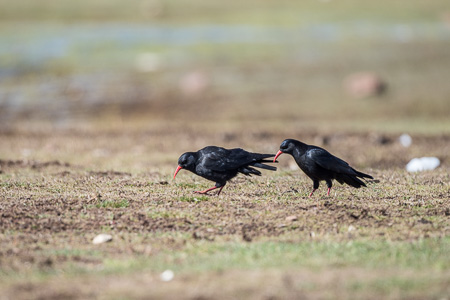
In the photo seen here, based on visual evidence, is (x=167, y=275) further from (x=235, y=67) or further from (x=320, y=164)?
(x=235, y=67)

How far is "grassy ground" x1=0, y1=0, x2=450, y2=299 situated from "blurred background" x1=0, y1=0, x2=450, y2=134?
165mm

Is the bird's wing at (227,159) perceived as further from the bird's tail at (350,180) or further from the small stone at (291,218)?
the small stone at (291,218)

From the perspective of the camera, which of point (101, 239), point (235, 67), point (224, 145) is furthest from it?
point (235, 67)

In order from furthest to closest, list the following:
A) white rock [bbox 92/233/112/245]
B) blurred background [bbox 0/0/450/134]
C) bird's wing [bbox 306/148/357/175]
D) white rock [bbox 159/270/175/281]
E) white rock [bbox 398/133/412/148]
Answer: blurred background [bbox 0/0/450/134] < white rock [bbox 398/133/412/148] < bird's wing [bbox 306/148/357/175] < white rock [bbox 92/233/112/245] < white rock [bbox 159/270/175/281]

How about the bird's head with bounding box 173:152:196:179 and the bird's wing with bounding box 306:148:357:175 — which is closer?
the bird's wing with bounding box 306:148:357:175

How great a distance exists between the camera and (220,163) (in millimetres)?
10039

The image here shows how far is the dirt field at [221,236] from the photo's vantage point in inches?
257

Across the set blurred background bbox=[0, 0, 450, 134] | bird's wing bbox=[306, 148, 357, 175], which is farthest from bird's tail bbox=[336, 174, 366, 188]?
blurred background bbox=[0, 0, 450, 134]

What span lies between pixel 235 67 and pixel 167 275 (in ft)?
90.7

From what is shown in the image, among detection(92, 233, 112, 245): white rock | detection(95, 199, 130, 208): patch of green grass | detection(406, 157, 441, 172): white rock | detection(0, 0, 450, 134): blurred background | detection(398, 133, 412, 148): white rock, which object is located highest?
detection(0, 0, 450, 134): blurred background

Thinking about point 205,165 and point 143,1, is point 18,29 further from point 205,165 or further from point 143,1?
point 205,165

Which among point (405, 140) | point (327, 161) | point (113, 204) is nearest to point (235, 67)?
point (405, 140)

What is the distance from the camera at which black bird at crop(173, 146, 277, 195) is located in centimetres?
1005

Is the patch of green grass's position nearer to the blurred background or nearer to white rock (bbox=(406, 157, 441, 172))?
white rock (bbox=(406, 157, 441, 172))
